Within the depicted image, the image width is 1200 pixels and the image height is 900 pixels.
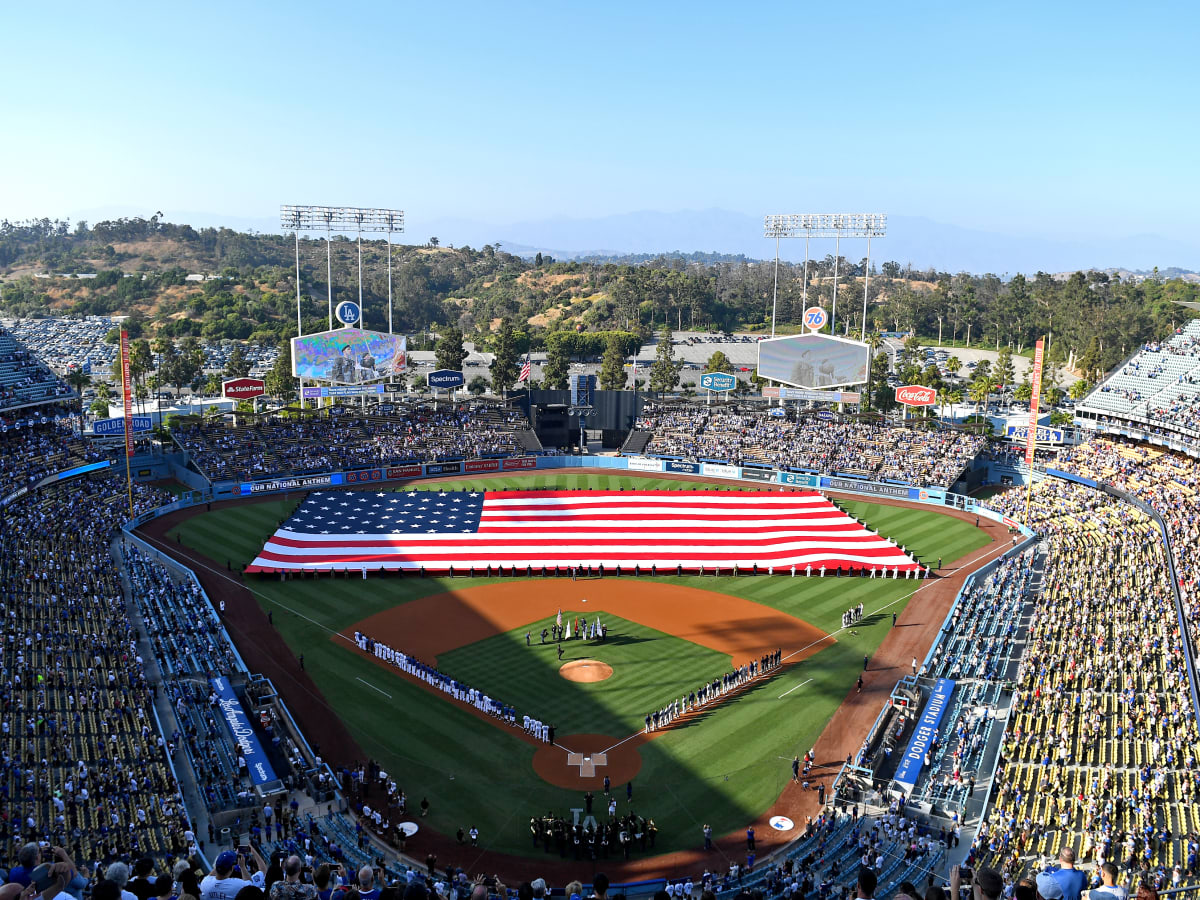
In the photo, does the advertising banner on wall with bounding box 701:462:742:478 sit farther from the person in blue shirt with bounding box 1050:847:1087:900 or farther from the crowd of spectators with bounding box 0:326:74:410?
the person in blue shirt with bounding box 1050:847:1087:900

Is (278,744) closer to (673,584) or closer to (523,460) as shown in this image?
(673,584)

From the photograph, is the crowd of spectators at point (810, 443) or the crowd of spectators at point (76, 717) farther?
the crowd of spectators at point (810, 443)

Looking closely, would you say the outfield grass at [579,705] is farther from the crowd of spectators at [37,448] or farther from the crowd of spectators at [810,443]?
the crowd of spectators at [810,443]

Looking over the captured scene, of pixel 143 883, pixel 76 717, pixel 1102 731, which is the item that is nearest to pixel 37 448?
pixel 76 717

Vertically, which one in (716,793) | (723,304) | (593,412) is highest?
(723,304)

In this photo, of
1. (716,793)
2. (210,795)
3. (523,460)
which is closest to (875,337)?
(523,460)

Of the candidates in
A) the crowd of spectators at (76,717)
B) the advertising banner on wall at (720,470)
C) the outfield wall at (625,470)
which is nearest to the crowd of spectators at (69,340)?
the outfield wall at (625,470)
